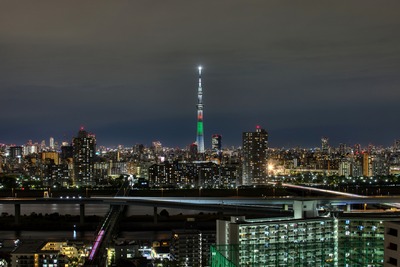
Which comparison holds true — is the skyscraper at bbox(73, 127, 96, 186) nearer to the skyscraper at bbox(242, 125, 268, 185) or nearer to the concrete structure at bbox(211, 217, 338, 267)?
the skyscraper at bbox(242, 125, 268, 185)

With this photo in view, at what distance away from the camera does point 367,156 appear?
29.1 meters

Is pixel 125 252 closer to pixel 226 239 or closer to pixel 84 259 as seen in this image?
pixel 84 259

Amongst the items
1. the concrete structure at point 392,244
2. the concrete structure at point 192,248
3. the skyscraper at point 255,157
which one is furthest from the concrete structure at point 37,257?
the skyscraper at point 255,157

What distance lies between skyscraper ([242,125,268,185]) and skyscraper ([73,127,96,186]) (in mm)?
6582

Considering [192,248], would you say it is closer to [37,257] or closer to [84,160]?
[37,257]

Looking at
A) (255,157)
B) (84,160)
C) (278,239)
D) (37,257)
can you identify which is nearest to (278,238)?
(278,239)

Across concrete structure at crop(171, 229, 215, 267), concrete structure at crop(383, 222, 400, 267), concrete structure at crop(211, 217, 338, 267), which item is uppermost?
concrete structure at crop(383, 222, 400, 267)

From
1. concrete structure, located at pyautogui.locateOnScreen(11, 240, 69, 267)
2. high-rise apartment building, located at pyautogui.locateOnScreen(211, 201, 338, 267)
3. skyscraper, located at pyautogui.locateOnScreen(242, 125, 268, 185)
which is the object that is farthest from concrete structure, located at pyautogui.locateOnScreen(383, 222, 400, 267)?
skyscraper, located at pyautogui.locateOnScreen(242, 125, 268, 185)

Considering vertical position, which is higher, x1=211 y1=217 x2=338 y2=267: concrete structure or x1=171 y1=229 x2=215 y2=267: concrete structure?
x1=211 y1=217 x2=338 y2=267: concrete structure

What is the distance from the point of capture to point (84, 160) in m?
26.8

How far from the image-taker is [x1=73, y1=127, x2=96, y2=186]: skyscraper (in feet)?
82.9

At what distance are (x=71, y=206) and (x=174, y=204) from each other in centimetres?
540

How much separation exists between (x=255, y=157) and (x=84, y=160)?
7.75 m

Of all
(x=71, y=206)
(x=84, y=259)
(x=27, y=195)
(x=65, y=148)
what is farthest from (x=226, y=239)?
(x=65, y=148)
